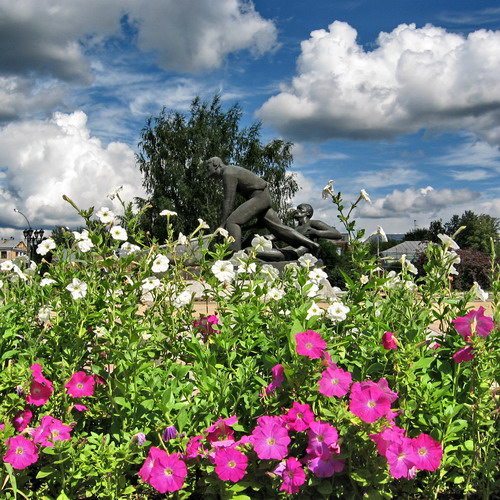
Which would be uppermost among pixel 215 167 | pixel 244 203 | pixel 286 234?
pixel 215 167

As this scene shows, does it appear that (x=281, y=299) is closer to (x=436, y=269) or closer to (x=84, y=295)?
(x=436, y=269)

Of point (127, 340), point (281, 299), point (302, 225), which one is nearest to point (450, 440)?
point (281, 299)

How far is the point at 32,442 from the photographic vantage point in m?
1.73

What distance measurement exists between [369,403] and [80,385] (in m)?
1.04

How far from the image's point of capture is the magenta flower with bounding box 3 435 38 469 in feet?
5.43

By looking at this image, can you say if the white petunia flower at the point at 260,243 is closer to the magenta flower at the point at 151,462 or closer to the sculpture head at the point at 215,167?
the magenta flower at the point at 151,462

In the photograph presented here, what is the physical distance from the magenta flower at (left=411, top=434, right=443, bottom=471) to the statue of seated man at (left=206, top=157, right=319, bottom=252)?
25.0 feet

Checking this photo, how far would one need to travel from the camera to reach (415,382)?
172 centimetres

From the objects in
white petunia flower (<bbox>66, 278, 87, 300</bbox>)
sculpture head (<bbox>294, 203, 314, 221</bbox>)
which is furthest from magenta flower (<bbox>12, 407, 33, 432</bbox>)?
sculpture head (<bbox>294, 203, 314, 221</bbox>)

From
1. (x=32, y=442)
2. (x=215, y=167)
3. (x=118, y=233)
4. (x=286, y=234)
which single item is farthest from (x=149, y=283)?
(x=286, y=234)

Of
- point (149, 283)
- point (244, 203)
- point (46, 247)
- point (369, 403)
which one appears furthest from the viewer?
point (244, 203)

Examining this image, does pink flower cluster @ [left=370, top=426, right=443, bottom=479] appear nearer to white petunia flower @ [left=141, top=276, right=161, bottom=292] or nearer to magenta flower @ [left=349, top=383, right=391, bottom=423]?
magenta flower @ [left=349, top=383, right=391, bottom=423]

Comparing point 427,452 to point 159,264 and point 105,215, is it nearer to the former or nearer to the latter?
point 159,264

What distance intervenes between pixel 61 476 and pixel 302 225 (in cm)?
1060
